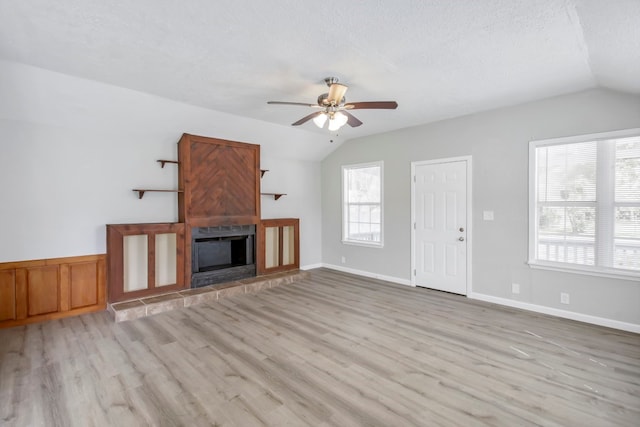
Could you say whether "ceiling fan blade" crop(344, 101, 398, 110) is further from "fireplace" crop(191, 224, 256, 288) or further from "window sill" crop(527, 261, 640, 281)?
"fireplace" crop(191, 224, 256, 288)

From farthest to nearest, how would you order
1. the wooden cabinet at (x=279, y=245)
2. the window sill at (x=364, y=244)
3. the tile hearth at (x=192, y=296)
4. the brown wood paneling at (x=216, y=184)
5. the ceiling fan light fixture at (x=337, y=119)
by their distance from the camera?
the window sill at (x=364, y=244), the wooden cabinet at (x=279, y=245), the brown wood paneling at (x=216, y=184), the tile hearth at (x=192, y=296), the ceiling fan light fixture at (x=337, y=119)

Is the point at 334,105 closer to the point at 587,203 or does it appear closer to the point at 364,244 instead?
the point at 587,203

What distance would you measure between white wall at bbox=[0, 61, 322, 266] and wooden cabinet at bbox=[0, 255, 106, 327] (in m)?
0.13

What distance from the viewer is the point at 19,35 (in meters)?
2.47

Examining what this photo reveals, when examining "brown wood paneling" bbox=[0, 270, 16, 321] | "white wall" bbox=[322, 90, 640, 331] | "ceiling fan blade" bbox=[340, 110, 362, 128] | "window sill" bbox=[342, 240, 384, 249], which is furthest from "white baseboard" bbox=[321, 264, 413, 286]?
"brown wood paneling" bbox=[0, 270, 16, 321]

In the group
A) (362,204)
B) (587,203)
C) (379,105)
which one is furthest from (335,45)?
(362,204)

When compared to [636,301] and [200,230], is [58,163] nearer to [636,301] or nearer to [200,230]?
[200,230]

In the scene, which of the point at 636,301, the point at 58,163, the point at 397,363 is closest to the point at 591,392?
the point at 397,363

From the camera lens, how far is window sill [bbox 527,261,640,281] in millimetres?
3423

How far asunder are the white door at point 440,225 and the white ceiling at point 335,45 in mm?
1397

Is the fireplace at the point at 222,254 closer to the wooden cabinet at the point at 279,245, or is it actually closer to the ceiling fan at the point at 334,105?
the wooden cabinet at the point at 279,245

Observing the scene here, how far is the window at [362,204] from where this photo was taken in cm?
602

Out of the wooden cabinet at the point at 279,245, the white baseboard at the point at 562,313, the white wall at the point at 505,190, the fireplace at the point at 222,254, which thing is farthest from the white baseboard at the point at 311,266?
the white baseboard at the point at 562,313

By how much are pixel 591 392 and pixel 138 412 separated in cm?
327
